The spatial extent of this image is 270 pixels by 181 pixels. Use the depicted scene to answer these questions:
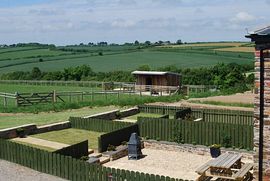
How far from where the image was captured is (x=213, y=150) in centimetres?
2061

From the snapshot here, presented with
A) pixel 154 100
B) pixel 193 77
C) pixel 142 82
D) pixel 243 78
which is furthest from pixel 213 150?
pixel 193 77

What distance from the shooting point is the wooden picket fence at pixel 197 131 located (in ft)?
71.3

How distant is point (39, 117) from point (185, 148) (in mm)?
11991

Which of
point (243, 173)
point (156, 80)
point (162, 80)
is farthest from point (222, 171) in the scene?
point (156, 80)

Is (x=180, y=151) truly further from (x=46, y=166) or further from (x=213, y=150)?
(x=46, y=166)

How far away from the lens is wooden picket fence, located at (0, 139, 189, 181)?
47.3 ft

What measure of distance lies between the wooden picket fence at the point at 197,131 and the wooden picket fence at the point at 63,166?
8.29 m

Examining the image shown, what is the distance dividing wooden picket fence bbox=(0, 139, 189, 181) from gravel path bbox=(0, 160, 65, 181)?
9.5 inches

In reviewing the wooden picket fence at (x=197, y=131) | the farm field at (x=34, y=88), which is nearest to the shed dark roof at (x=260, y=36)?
the wooden picket fence at (x=197, y=131)

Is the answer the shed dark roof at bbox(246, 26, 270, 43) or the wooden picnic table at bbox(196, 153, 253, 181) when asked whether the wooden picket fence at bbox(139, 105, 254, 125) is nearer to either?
the wooden picnic table at bbox(196, 153, 253, 181)

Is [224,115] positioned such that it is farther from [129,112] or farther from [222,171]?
[222,171]

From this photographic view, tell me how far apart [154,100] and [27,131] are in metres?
16.1

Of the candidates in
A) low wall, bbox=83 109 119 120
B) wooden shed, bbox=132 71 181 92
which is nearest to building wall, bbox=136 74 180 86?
wooden shed, bbox=132 71 181 92

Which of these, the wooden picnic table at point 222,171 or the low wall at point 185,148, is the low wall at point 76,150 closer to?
the low wall at point 185,148
